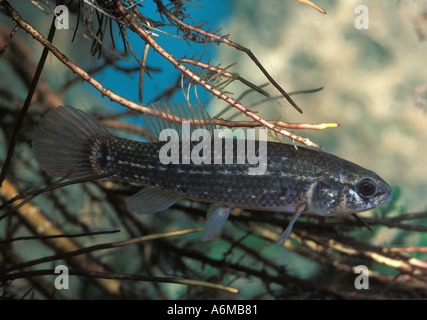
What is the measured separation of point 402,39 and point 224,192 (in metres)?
1.32

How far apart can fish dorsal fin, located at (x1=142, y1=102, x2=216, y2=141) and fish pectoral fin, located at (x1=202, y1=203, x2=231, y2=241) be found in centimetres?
35

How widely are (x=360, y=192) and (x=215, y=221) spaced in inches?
26.8

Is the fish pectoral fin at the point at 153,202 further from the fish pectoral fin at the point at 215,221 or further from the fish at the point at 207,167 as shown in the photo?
the fish pectoral fin at the point at 215,221

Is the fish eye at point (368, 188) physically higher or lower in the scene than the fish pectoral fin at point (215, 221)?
higher

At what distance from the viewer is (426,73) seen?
1921mm

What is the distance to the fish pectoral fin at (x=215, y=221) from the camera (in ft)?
5.32

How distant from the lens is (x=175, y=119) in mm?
1627

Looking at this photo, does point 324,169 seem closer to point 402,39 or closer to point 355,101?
point 355,101

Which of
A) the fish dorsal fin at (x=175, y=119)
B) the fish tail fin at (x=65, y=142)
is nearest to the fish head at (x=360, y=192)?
the fish dorsal fin at (x=175, y=119)

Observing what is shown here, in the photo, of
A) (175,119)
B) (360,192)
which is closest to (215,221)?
(175,119)

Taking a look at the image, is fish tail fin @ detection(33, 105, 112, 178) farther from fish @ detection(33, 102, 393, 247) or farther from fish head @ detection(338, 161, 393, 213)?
fish head @ detection(338, 161, 393, 213)

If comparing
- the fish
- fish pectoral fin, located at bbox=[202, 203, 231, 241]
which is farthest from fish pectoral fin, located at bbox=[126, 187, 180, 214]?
fish pectoral fin, located at bbox=[202, 203, 231, 241]

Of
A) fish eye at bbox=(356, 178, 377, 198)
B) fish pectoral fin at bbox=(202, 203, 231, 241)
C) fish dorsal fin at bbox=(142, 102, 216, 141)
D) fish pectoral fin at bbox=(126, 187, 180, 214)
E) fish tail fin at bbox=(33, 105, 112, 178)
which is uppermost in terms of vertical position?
fish dorsal fin at bbox=(142, 102, 216, 141)

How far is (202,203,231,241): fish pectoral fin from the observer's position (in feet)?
5.32
